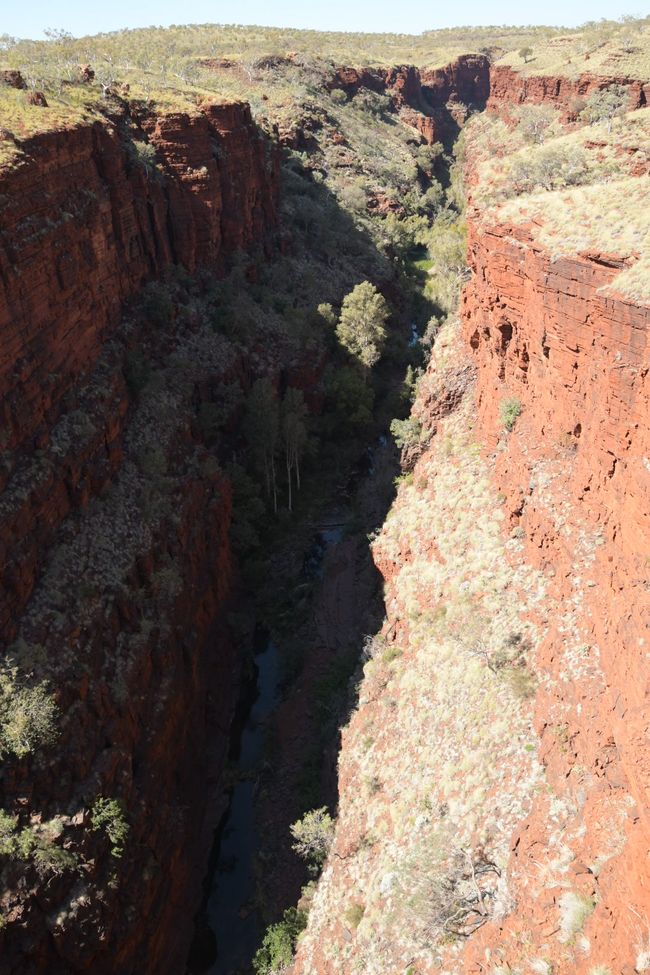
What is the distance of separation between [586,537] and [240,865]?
1901cm

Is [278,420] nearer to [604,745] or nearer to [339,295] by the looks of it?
[339,295]

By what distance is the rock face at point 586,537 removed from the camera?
45.7 ft

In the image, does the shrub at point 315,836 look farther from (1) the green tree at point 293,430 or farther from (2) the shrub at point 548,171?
(2) the shrub at point 548,171

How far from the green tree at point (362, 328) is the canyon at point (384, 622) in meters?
14.4

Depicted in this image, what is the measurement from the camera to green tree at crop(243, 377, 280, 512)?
3972 centimetres

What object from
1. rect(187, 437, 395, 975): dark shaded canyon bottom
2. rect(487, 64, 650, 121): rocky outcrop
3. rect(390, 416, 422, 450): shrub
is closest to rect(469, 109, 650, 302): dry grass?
rect(390, 416, 422, 450): shrub

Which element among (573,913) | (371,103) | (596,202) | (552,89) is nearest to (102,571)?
(573,913)

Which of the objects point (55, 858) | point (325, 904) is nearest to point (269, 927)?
point (325, 904)

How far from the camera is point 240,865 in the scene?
1053 inches

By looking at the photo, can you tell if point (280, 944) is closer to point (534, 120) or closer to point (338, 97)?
point (534, 120)

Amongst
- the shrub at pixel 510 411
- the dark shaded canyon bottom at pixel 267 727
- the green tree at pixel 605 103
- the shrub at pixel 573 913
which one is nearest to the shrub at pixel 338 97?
the green tree at pixel 605 103

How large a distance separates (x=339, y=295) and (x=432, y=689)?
1555 inches

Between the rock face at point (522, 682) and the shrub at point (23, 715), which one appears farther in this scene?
the shrub at point (23, 715)

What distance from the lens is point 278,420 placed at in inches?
1615
